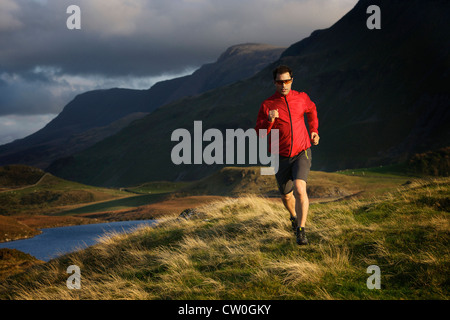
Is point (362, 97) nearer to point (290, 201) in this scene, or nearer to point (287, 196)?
point (290, 201)

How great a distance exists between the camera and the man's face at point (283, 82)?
7395 millimetres

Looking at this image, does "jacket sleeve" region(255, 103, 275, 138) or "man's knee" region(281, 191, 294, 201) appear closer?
"jacket sleeve" region(255, 103, 275, 138)

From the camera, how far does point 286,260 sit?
21.8 ft

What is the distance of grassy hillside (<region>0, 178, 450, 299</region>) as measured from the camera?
19.1 ft

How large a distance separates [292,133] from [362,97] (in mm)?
131335

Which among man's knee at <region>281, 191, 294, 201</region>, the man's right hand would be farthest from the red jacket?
man's knee at <region>281, 191, 294, 201</region>

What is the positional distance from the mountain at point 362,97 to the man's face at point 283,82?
91.3 metres

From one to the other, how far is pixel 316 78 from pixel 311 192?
357 ft

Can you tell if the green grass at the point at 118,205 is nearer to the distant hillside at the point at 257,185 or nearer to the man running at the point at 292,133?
the distant hillside at the point at 257,185

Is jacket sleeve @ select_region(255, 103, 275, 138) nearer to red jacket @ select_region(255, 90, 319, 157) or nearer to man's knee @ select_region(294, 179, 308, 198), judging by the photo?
red jacket @ select_region(255, 90, 319, 157)

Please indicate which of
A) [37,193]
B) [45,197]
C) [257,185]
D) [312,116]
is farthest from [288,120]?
[37,193]

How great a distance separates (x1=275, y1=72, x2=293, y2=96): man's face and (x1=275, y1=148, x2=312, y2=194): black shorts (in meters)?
1.16

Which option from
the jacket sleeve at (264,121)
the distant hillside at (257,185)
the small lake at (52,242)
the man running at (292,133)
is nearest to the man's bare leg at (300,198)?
the man running at (292,133)
